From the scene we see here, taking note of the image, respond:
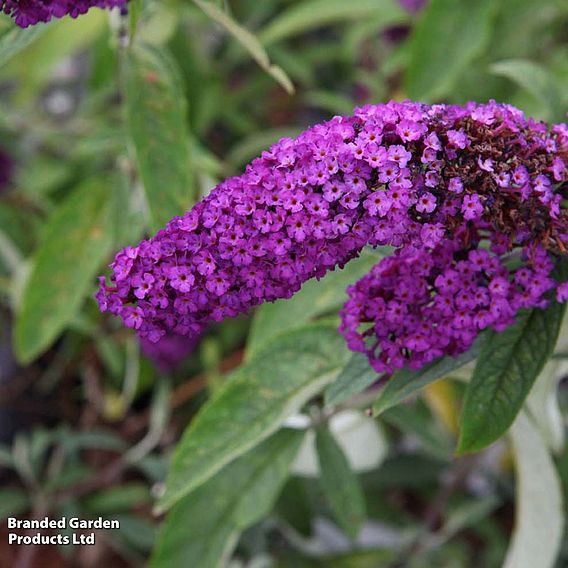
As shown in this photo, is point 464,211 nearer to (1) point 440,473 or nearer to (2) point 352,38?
(1) point 440,473

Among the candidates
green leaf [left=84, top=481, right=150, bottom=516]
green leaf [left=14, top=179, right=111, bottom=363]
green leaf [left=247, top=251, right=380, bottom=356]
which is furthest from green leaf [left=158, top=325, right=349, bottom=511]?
green leaf [left=84, top=481, right=150, bottom=516]

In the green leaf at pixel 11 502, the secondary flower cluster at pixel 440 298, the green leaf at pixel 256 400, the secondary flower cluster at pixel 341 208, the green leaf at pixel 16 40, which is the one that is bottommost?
the green leaf at pixel 11 502

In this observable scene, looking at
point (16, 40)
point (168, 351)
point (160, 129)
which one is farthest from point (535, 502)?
point (168, 351)

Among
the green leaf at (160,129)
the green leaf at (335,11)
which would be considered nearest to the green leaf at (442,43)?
the green leaf at (335,11)

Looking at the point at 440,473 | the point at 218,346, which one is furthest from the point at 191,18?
the point at 440,473

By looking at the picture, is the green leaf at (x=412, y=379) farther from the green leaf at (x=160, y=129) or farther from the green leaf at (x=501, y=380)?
the green leaf at (x=160, y=129)

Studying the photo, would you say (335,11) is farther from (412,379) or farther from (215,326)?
(412,379)

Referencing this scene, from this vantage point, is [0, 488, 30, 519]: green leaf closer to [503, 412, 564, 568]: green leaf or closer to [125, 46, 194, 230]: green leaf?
[125, 46, 194, 230]: green leaf
